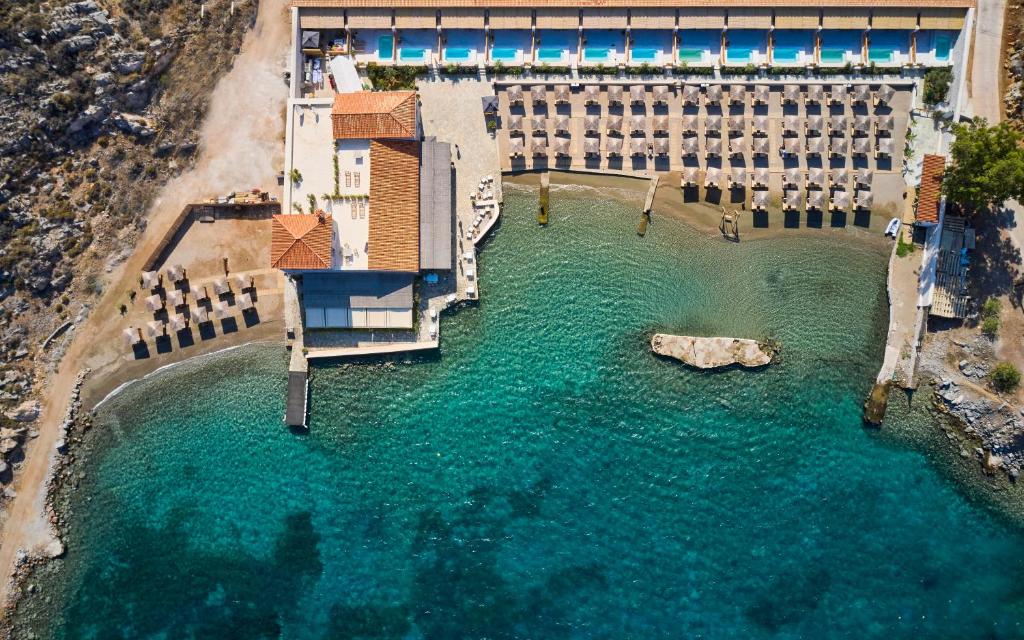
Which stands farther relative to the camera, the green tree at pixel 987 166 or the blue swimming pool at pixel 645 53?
the blue swimming pool at pixel 645 53

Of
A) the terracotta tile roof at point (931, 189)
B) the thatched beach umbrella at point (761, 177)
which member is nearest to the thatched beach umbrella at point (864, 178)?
the terracotta tile roof at point (931, 189)

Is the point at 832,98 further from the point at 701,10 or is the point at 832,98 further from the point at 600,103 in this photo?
the point at 600,103

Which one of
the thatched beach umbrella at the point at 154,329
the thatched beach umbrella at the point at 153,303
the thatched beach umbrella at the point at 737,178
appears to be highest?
the thatched beach umbrella at the point at 737,178

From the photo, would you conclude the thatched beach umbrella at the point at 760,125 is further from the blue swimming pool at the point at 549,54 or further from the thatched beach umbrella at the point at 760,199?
the blue swimming pool at the point at 549,54

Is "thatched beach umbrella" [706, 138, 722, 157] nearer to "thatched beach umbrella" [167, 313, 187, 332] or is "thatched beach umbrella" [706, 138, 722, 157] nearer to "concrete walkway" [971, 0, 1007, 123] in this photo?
"concrete walkway" [971, 0, 1007, 123]

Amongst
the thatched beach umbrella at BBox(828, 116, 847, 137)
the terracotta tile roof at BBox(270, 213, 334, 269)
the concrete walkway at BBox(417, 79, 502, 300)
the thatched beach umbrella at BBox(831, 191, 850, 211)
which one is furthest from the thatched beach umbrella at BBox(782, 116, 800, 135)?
the terracotta tile roof at BBox(270, 213, 334, 269)

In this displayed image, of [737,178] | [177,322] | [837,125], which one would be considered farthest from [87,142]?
[837,125]

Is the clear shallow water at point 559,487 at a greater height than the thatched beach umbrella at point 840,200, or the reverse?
the thatched beach umbrella at point 840,200
